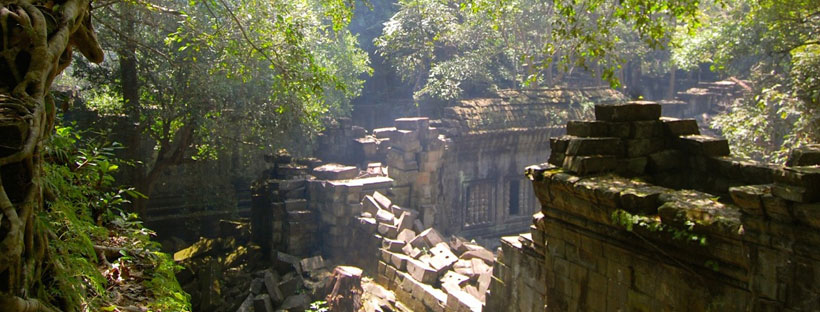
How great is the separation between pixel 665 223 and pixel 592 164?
1.33m

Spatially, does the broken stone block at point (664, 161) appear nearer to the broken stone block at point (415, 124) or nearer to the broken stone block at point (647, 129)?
the broken stone block at point (647, 129)

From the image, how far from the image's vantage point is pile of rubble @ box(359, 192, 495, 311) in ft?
32.7

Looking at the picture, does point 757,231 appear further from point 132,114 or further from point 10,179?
point 132,114

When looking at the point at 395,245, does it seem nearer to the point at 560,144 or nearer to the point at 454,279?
the point at 454,279

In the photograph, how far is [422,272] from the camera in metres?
10.7

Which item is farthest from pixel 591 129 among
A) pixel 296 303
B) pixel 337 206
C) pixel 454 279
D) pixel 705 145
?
pixel 337 206

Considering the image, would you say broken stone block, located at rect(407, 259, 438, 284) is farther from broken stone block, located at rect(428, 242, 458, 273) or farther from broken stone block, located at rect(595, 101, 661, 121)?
broken stone block, located at rect(595, 101, 661, 121)

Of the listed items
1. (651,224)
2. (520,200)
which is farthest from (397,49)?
(651,224)

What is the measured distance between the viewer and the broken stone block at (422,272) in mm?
10609

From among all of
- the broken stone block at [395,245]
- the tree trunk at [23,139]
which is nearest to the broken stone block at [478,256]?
the broken stone block at [395,245]

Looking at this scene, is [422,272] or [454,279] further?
[422,272]

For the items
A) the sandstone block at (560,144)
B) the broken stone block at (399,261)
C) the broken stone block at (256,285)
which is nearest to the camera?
the sandstone block at (560,144)

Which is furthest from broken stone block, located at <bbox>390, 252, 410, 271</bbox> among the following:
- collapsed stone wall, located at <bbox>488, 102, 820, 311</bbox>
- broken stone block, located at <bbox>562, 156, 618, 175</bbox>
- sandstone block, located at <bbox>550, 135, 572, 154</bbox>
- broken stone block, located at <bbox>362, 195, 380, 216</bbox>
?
broken stone block, located at <bbox>562, 156, 618, 175</bbox>

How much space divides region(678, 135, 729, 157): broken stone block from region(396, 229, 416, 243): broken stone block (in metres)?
6.92
